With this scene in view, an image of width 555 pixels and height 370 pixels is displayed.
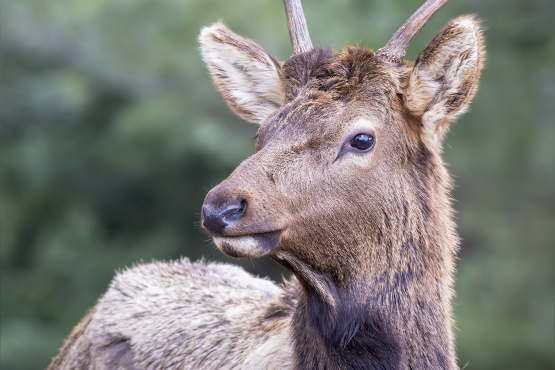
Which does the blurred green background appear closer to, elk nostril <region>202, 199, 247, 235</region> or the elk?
the elk

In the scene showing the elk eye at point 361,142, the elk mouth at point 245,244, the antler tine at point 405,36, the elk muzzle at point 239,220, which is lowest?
the elk mouth at point 245,244

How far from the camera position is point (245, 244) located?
9.27 ft

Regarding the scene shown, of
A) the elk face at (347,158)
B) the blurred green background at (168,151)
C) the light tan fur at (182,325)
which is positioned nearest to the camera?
the elk face at (347,158)

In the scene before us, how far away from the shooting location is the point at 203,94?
9.09m

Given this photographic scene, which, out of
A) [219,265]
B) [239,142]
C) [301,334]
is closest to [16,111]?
[239,142]

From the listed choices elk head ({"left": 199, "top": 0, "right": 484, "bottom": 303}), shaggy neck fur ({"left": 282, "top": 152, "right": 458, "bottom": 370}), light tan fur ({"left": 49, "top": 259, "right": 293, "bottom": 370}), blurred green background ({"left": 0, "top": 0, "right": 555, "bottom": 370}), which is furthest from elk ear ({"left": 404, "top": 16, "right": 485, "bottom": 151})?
blurred green background ({"left": 0, "top": 0, "right": 555, "bottom": 370})

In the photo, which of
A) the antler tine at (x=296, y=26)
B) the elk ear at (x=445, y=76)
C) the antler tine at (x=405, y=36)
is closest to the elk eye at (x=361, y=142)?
the elk ear at (x=445, y=76)

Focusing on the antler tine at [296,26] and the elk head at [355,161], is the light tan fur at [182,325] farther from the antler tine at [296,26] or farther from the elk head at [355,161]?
the antler tine at [296,26]

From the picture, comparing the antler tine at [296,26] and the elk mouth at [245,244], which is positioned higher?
the antler tine at [296,26]

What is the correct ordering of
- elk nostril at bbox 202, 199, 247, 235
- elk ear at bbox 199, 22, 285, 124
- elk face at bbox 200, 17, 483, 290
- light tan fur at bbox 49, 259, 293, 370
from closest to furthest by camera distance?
elk nostril at bbox 202, 199, 247, 235 < elk face at bbox 200, 17, 483, 290 < light tan fur at bbox 49, 259, 293, 370 < elk ear at bbox 199, 22, 285, 124

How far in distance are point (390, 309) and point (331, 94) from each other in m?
1.04

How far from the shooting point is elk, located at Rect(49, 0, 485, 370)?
3.00m

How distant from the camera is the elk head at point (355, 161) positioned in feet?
9.78

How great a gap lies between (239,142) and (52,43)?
3.30 metres
